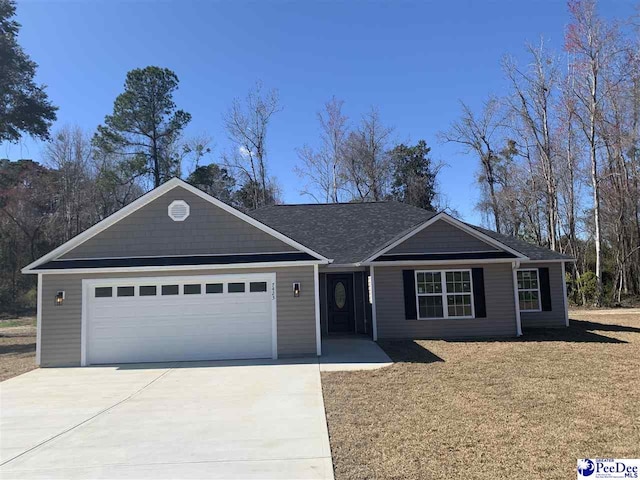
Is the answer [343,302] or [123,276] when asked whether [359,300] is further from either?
[123,276]

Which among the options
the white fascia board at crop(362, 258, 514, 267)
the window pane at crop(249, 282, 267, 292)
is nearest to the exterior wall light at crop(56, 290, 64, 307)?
the window pane at crop(249, 282, 267, 292)

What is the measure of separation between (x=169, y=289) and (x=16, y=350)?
6813 mm

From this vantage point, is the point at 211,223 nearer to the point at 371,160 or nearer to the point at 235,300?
the point at 235,300

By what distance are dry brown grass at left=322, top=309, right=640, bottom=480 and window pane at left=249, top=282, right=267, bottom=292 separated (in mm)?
3409

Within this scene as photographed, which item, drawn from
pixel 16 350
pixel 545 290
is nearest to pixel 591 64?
pixel 545 290

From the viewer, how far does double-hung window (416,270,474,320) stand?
13.1 metres

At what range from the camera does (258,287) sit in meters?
11.1

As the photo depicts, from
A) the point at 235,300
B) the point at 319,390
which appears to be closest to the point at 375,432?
the point at 319,390

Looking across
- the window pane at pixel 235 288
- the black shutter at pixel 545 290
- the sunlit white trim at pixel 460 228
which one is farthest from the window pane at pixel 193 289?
the black shutter at pixel 545 290

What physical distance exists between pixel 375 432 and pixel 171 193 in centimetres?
851

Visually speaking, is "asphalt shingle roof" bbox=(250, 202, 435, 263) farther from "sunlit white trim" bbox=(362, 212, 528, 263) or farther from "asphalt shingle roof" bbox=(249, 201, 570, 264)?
"sunlit white trim" bbox=(362, 212, 528, 263)

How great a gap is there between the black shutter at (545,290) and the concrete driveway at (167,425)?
10.1 meters

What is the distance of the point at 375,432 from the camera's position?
5316mm

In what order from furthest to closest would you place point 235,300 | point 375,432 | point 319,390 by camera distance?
point 235,300 → point 319,390 → point 375,432
